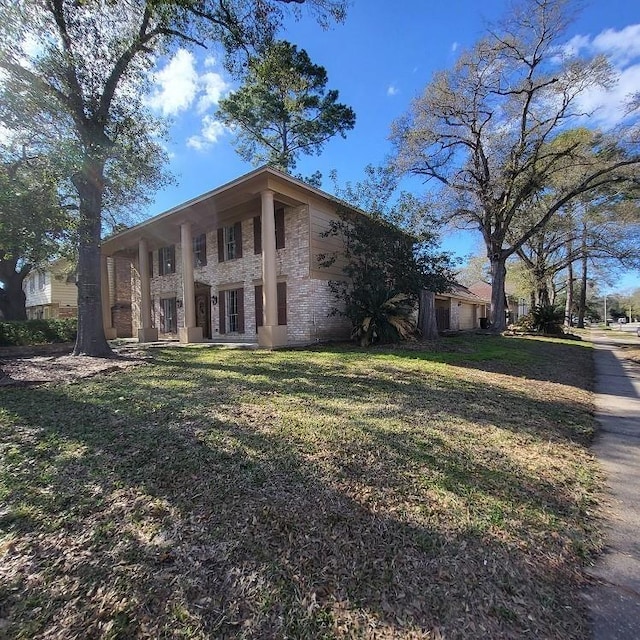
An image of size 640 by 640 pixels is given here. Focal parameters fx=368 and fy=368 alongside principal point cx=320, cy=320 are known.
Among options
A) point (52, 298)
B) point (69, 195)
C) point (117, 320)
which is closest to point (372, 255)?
point (69, 195)

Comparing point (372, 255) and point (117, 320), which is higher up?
point (372, 255)

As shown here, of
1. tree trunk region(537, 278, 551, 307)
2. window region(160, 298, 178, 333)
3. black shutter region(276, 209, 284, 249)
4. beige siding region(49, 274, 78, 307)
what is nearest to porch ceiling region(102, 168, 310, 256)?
black shutter region(276, 209, 284, 249)

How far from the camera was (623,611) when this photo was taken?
5.43 ft

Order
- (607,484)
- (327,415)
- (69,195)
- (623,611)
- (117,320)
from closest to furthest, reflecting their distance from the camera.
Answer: (623,611) < (607,484) < (327,415) < (69,195) < (117,320)

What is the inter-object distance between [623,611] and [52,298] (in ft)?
99.5

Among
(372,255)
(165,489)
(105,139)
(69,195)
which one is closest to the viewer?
(165,489)

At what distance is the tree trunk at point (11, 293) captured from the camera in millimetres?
15961

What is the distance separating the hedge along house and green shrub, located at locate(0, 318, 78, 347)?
3.11m

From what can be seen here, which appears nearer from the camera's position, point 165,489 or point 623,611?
point 623,611

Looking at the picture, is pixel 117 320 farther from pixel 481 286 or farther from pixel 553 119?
pixel 481 286

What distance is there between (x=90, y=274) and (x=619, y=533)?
386 inches

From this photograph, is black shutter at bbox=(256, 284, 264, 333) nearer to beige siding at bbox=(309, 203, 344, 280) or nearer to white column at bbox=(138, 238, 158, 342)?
beige siding at bbox=(309, 203, 344, 280)

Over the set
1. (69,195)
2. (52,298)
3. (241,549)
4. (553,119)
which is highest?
(553,119)

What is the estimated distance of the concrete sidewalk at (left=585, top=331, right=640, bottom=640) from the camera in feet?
5.31
